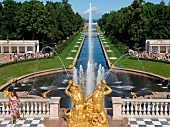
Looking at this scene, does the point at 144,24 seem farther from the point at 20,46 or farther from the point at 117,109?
the point at 117,109

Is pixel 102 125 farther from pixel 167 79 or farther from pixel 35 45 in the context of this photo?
pixel 35 45

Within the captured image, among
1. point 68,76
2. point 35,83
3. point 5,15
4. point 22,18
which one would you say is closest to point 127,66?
point 68,76

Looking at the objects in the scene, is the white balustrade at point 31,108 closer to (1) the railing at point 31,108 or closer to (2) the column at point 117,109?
(1) the railing at point 31,108

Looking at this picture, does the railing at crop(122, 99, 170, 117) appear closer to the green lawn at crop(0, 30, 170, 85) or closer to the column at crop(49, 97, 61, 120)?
the column at crop(49, 97, 61, 120)

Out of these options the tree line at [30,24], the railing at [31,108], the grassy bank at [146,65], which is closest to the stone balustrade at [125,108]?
the railing at [31,108]

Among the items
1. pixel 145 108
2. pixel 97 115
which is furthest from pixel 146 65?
pixel 97 115

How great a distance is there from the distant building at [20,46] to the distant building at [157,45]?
84.4 ft

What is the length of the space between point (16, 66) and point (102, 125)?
114 ft

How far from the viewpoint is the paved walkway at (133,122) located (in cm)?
1664

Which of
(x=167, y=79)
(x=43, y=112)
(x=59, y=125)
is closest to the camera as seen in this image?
(x=59, y=125)

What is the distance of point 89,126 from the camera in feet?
46.3

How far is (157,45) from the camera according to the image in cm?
6631

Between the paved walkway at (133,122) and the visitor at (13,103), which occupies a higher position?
the visitor at (13,103)

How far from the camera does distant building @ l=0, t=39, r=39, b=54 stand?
66000 mm
